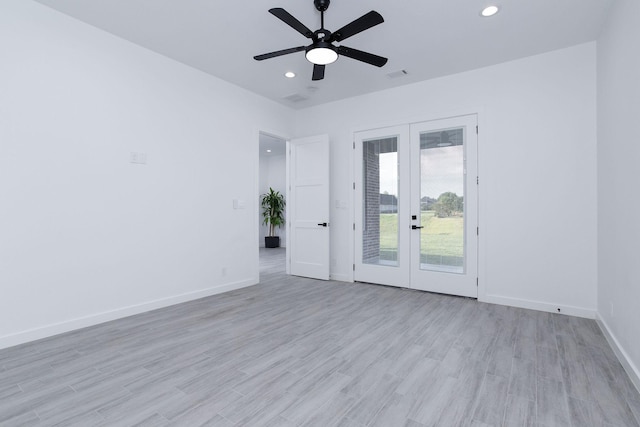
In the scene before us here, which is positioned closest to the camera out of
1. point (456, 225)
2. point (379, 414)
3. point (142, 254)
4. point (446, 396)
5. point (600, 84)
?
point (379, 414)

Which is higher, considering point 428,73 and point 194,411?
point 428,73

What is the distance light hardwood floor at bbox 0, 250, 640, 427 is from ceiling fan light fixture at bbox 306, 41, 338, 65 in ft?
8.71

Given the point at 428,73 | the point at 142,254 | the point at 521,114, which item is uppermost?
the point at 428,73

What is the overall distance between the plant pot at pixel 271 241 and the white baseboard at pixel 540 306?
7.05 metres

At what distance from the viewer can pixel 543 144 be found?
375 centimetres

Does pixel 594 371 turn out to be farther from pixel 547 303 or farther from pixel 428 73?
pixel 428 73

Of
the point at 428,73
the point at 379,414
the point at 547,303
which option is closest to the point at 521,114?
the point at 428,73

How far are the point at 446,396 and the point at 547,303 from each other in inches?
101

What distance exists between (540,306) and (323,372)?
2999mm

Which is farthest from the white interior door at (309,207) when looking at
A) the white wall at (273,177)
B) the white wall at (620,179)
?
the white wall at (273,177)

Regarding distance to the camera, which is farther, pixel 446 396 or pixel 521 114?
pixel 521 114

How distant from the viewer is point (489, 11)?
297 cm

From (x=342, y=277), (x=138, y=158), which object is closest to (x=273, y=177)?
(x=342, y=277)

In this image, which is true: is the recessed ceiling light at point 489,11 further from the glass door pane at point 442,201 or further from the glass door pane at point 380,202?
the glass door pane at point 380,202
